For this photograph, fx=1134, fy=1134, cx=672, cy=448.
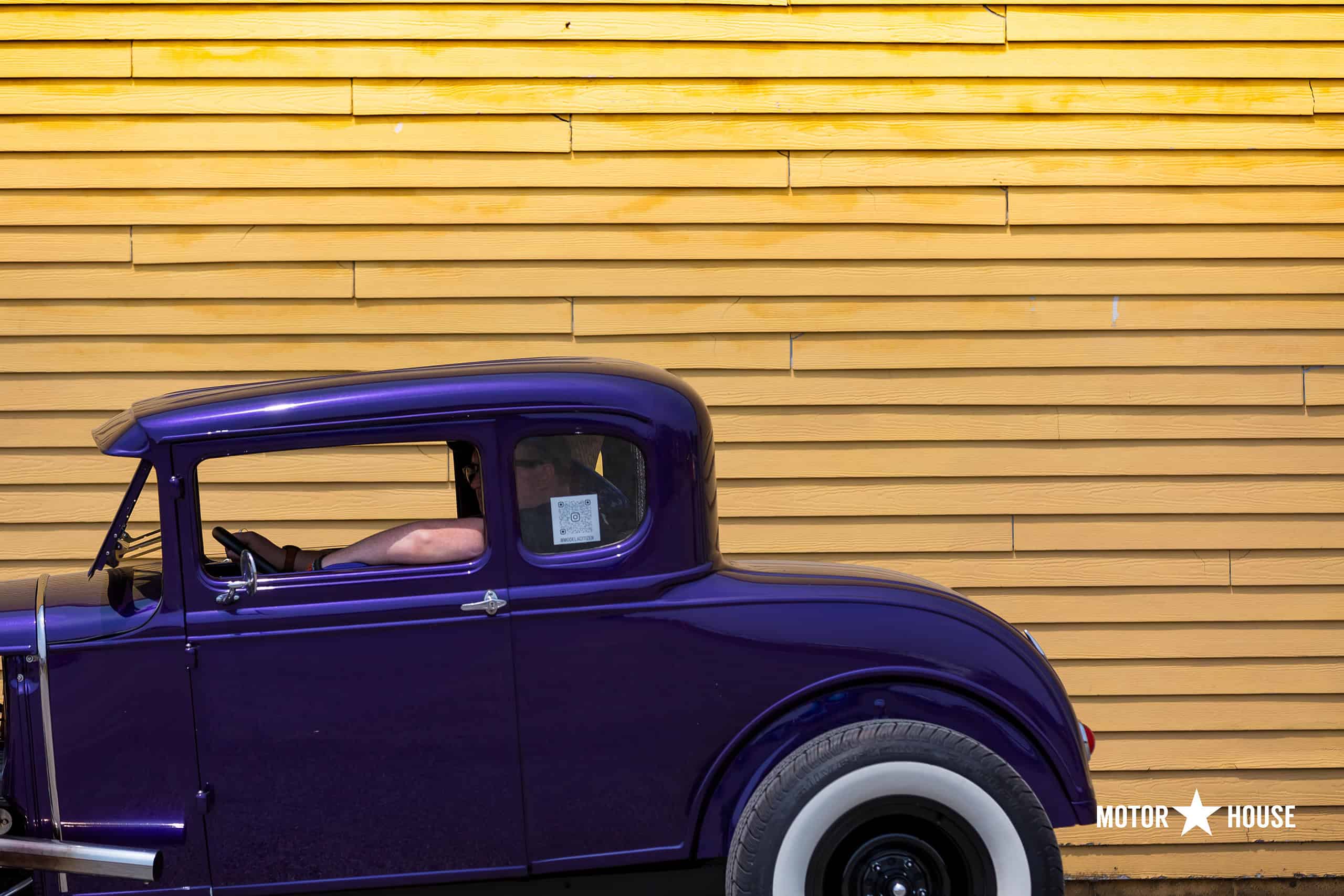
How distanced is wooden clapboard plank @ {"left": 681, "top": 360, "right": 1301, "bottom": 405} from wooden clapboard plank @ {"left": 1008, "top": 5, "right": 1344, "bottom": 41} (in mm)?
1291

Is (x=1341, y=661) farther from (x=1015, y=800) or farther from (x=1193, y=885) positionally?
(x=1015, y=800)

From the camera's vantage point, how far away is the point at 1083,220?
4.43 metres

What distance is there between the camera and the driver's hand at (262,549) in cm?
298

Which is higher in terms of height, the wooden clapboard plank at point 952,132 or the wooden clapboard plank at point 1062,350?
the wooden clapboard plank at point 952,132

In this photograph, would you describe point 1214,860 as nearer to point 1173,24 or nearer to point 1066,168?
point 1066,168

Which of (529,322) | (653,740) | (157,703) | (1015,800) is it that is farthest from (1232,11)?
(157,703)

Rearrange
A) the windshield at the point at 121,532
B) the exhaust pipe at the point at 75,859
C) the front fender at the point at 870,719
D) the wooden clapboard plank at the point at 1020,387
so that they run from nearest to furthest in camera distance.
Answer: the exhaust pipe at the point at 75,859, the front fender at the point at 870,719, the windshield at the point at 121,532, the wooden clapboard plank at the point at 1020,387

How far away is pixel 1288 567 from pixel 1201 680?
56cm

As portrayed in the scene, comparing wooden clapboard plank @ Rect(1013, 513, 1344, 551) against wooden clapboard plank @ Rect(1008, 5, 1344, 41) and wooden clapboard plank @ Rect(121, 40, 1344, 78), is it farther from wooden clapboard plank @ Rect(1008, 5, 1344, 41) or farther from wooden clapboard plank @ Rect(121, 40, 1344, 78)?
wooden clapboard plank @ Rect(1008, 5, 1344, 41)

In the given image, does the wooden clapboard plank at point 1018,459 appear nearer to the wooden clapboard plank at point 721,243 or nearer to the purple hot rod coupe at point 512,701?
the wooden clapboard plank at point 721,243

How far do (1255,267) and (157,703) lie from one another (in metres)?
4.12

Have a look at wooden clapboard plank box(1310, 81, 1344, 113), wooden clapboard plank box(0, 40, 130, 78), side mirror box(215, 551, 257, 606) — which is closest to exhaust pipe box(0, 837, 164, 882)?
side mirror box(215, 551, 257, 606)

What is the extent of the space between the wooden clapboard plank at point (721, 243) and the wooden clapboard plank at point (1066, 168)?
6.9 inches

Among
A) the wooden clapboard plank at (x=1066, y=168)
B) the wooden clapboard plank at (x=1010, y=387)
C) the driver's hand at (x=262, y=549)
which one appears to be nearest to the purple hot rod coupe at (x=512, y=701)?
the driver's hand at (x=262, y=549)
